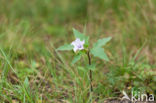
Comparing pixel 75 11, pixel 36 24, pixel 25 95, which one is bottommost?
pixel 25 95

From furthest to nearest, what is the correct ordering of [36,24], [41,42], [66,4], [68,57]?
[66,4] → [36,24] → [41,42] → [68,57]

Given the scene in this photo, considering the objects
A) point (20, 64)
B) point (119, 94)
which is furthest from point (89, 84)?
point (20, 64)

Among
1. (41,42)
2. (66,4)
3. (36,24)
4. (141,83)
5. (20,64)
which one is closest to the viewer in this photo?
(141,83)

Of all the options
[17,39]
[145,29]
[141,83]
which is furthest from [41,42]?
[141,83]

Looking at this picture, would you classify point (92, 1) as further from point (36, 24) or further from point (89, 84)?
point (89, 84)

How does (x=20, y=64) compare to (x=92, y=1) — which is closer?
(x=20, y=64)

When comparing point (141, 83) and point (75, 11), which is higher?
point (75, 11)
